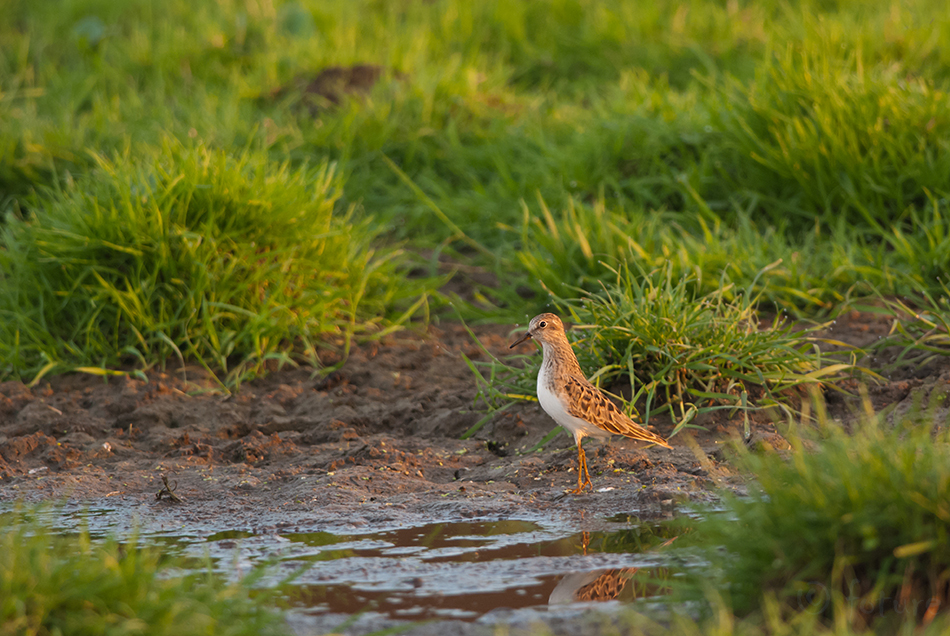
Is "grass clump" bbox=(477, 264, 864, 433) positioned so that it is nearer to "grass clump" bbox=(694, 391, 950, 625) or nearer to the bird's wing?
the bird's wing

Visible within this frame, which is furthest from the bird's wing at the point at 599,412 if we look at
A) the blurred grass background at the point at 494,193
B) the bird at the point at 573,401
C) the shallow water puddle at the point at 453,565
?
the shallow water puddle at the point at 453,565

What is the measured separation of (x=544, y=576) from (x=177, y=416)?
2.68 metres

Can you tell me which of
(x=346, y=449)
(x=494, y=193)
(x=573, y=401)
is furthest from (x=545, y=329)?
(x=494, y=193)

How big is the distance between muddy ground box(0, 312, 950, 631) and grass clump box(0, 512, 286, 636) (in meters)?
1.14

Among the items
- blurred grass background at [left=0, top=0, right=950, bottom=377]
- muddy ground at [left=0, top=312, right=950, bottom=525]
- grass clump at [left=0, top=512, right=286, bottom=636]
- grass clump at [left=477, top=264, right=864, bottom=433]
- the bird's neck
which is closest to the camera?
grass clump at [left=0, top=512, right=286, bottom=636]

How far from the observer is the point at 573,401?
4.42 metres

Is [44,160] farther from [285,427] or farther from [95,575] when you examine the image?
[95,575]

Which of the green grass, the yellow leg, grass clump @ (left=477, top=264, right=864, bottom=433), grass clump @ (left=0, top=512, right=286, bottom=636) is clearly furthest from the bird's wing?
grass clump @ (left=0, top=512, right=286, bottom=636)

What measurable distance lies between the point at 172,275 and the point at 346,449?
1689mm

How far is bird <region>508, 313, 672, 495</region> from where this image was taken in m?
4.41

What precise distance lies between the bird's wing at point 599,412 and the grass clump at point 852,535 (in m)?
1.28

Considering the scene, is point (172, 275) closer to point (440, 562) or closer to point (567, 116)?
point (440, 562)

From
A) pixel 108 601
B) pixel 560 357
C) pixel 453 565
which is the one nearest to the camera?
pixel 108 601

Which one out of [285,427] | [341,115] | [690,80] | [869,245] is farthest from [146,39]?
[869,245]
